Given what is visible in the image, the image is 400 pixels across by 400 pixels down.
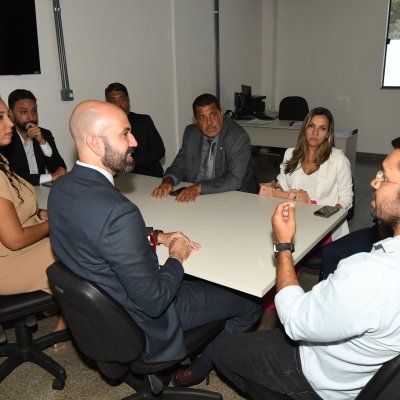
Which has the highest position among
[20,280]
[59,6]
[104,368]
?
[59,6]

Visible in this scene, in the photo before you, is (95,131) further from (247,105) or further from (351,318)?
(247,105)

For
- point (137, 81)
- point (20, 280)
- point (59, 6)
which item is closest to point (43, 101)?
point (59, 6)

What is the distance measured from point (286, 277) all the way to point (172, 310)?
453 millimetres

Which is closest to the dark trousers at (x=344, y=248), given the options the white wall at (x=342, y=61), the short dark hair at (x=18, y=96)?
the short dark hair at (x=18, y=96)

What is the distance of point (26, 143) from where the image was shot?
3.15 m

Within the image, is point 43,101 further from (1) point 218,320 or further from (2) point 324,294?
(2) point 324,294

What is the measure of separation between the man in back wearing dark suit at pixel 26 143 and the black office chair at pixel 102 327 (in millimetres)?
1699

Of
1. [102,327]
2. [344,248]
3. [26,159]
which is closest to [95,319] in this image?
[102,327]

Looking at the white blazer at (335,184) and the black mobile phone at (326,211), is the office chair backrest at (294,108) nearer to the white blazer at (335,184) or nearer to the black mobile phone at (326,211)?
the white blazer at (335,184)

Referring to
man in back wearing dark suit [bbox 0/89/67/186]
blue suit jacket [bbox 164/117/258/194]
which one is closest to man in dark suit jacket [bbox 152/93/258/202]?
blue suit jacket [bbox 164/117/258/194]

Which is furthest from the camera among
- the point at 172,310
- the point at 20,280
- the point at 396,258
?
the point at 20,280

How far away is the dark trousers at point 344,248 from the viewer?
2355mm

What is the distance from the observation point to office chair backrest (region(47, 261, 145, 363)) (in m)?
1.31

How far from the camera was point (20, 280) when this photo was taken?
1.93m
